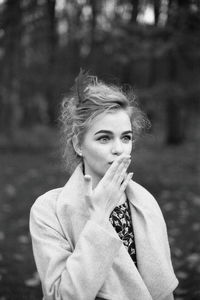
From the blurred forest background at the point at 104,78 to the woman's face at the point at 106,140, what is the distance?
166cm

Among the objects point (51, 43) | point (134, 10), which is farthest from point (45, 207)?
point (51, 43)

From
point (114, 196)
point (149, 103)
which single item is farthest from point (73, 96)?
point (149, 103)

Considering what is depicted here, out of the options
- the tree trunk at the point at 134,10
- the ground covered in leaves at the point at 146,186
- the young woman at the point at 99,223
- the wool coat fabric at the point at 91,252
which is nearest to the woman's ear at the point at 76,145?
the young woman at the point at 99,223

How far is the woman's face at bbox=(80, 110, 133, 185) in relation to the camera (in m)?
2.09

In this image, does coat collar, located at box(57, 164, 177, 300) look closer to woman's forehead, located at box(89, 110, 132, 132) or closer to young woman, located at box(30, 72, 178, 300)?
young woman, located at box(30, 72, 178, 300)

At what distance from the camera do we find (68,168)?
8.57 ft

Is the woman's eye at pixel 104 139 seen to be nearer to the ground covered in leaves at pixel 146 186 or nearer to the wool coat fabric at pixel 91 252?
the wool coat fabric at pixel 91 252

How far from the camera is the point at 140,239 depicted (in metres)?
2.17

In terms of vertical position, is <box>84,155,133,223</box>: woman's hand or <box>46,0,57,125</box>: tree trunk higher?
<box>46,0,57,125</box>: tree trunk

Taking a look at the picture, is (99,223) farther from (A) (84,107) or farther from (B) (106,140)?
(A) (84,107)

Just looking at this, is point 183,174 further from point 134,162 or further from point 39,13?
point 39,13

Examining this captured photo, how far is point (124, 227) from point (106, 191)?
38 centimetres

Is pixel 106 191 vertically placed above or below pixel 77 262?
above

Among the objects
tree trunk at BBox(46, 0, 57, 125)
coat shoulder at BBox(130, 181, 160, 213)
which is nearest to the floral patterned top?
coat shoulder at BBox(130, 181, 160, 213)
